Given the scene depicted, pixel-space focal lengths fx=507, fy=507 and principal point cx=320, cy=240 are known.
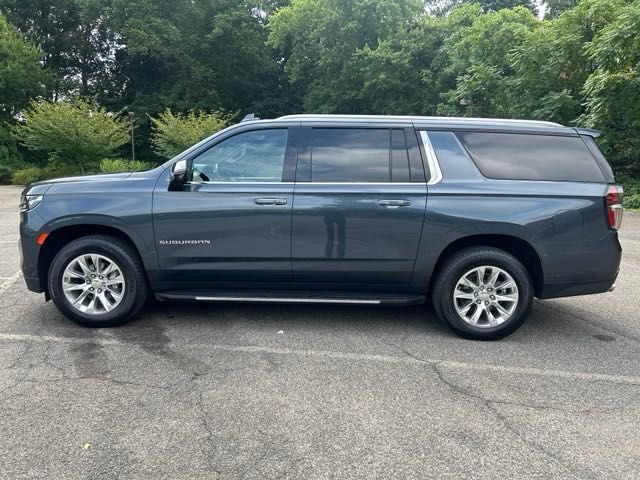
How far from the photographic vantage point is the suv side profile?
14.2ft

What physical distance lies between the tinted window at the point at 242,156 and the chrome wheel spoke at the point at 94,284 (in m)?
1.17

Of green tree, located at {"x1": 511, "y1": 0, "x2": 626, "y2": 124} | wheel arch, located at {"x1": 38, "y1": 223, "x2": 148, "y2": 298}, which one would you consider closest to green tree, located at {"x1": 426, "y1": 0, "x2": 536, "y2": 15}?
green tree, located at {"x1": 511, "y1": 0, "x2": 626, "y2": 124}

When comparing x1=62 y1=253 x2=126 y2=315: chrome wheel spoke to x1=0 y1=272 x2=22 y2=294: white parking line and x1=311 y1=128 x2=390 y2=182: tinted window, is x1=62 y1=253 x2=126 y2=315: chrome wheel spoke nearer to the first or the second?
A: x1=0 y1=272 x2=22 y2=294: white parking line

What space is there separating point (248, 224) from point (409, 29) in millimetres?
32422

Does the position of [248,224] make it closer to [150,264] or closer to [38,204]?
[150,264]

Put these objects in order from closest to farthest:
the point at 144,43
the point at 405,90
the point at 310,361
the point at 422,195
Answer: the point at 310,361
the point at 422,195
the point at 405,90
the point at 144,43

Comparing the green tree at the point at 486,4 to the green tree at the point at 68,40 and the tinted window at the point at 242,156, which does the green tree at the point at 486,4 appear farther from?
the tinted window at the point at 242,156

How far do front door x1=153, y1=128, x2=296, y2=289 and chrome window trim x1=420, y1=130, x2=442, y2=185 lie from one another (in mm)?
1164

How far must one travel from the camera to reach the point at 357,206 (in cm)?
433

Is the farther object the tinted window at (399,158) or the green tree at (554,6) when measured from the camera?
the green tree at (554,6)

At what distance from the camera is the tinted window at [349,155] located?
4434 millimetres

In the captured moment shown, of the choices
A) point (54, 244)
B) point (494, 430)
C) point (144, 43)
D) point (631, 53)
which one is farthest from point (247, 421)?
point (144, 43)

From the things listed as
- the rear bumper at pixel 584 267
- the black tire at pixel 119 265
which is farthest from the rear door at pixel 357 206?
the black tire at pixel 119 265

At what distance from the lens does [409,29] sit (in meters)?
33.1
